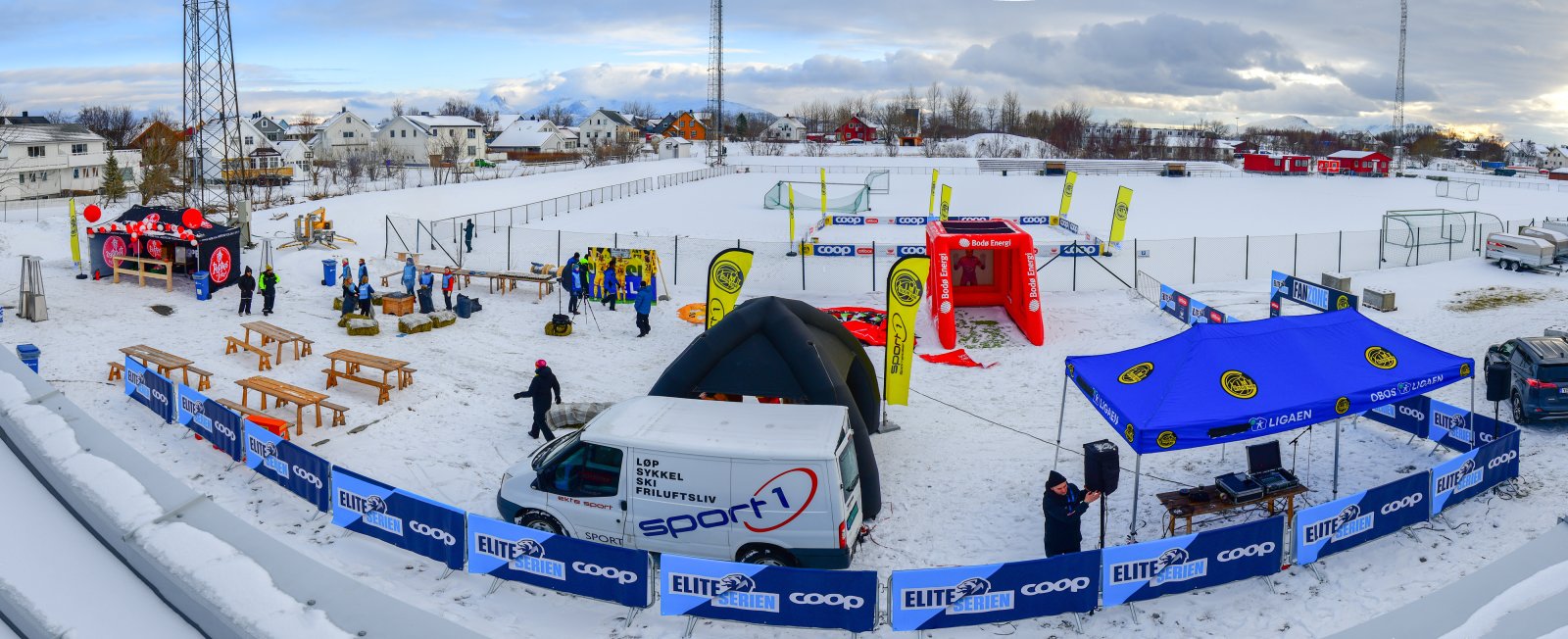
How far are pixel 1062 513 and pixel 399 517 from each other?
671cm

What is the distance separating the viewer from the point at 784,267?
28719 mm

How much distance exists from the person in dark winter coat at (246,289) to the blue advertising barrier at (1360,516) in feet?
64.5

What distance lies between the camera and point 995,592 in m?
8.83

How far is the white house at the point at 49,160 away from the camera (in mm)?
52969

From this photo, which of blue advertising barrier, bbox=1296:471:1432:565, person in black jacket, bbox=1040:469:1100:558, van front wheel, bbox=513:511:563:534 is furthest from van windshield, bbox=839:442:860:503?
blue advertising barrier, bbox=1296:471:1432:565

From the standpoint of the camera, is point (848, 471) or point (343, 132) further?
point (343, 132)

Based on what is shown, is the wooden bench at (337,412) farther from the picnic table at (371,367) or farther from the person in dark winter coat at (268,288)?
the person in dark winter coat at (268,288)

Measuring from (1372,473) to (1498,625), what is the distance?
4.17 metres

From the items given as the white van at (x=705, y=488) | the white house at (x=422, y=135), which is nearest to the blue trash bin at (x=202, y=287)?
the white van at (x=705, y=488)

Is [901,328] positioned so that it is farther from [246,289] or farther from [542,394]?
[246,289]

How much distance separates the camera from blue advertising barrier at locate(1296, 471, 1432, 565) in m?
9.76

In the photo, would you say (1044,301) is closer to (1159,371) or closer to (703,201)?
(1159,371)

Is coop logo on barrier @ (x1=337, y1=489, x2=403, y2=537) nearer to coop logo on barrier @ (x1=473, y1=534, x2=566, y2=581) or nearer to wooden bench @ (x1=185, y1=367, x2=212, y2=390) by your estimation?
coop logo on barrier @ (x1=473, y1=534, x2=566, y2=581)

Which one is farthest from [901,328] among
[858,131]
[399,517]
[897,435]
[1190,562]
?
[858,131]
